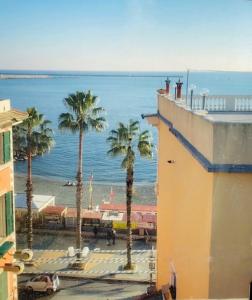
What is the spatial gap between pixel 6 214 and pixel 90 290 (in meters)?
10.0

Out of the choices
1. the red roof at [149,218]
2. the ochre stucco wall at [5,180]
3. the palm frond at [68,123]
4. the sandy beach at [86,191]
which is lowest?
the sandy beach at [86,191]

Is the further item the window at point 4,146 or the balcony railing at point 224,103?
the balcony railing at point 224,103

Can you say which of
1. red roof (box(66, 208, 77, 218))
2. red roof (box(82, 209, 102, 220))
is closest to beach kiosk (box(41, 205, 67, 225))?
red roof (box(66, 208, 77, 218))

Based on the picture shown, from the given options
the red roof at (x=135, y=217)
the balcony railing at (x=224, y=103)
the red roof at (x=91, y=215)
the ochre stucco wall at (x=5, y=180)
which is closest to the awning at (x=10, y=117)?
the ochre stucco wall at (x=5, y=180)

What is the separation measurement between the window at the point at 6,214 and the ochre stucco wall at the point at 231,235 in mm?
7901

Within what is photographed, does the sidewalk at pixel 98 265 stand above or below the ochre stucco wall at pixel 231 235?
below

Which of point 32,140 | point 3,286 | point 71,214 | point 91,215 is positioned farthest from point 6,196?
point 71,214

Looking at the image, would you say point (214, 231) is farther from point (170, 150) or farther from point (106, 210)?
point (106, 210)

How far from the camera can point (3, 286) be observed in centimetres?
1337

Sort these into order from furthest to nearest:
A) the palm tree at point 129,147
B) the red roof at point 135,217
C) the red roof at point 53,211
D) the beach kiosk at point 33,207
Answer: the red roof at point 53,211 → the beach kiosk at point 33,207 → the red roof at point 135,217 → the palm tree at point 129,147

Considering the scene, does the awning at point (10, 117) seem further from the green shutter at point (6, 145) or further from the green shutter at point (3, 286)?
the green shutter at point (3, 286)

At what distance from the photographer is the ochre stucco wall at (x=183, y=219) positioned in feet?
→ 23.9

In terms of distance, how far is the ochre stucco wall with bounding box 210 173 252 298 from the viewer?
21.9 feet

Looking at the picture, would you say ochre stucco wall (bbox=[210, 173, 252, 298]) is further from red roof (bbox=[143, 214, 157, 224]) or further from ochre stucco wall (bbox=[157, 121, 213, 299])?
red roof (bbox=[143, 214, 157, 224])
